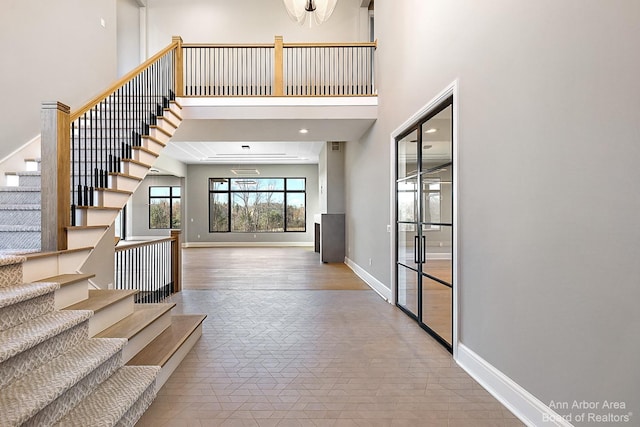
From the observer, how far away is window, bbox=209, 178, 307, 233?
45.7 ft

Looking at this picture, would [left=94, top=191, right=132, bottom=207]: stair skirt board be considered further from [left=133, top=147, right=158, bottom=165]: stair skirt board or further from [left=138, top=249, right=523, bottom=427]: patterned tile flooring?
[left=138, top=249, right=523, bottom=427]: patterned tile flooring

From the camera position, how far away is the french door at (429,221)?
329 centimetres

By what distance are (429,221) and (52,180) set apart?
3517mm

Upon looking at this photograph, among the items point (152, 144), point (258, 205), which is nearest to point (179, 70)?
point (152, 144)

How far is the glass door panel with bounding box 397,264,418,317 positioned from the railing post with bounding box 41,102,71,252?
3.61 metres

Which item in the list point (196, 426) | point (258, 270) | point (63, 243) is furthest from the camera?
point (258, 270)

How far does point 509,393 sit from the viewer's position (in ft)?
7.27

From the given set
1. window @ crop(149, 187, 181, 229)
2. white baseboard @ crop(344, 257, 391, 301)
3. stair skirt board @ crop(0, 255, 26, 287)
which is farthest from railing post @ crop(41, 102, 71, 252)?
window @ crop(149, 187, 181, 229)

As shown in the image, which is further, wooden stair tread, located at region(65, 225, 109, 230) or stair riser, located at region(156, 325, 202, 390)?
wooden stair tread, located at region(65, 225, 109, 230)

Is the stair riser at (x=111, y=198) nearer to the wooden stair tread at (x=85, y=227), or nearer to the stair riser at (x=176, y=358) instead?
the wooden stair tread at (x=85, y=227)

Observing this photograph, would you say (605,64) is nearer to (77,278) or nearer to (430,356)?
(430,356)

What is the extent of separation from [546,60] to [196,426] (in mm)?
3038

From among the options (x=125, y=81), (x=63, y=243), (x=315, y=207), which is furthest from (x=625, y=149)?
(x=315, y=207)

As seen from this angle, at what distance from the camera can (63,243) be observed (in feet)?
8.76
